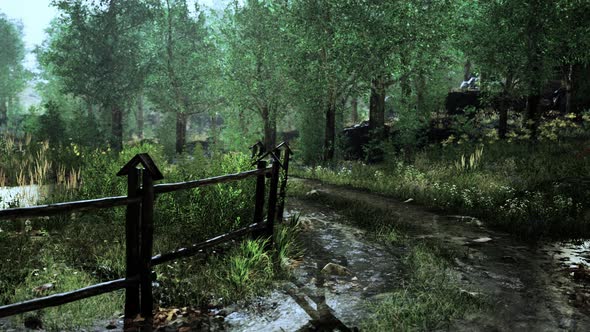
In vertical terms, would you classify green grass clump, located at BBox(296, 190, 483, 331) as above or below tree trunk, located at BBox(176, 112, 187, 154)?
below

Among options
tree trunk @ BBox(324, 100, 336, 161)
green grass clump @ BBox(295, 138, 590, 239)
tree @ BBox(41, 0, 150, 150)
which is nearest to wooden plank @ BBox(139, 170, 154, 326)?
green grass clump @ BBox(295, 138, 590, 239)

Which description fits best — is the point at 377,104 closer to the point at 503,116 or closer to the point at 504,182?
the point at 503,116

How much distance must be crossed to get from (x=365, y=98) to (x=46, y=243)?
58.3 ft

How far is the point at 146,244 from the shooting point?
4.51m

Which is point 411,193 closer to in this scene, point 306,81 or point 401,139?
point 401,139

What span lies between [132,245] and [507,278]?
205 inches

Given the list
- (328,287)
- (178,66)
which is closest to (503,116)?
(328,287)

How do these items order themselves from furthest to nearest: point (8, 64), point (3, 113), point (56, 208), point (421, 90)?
point (8, 64) < point (3, 113) < point (421, 90) < point (56, 208)

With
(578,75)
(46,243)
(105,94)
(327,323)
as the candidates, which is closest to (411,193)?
(327,323)

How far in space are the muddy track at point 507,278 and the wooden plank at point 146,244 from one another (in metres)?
3.31

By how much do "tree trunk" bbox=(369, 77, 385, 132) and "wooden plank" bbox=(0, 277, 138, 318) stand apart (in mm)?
18243

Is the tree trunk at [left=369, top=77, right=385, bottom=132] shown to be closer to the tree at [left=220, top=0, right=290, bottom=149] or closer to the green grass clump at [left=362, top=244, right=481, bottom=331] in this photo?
the tree at [left=220, top=0, right=290, bottom=149]

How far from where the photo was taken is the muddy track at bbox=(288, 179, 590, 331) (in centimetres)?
475

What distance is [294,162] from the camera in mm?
22859
